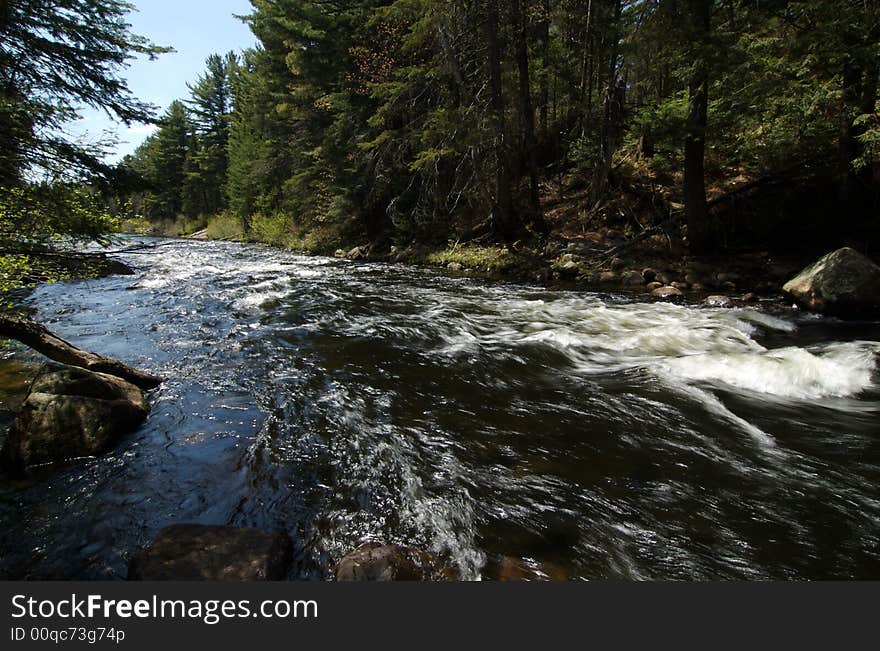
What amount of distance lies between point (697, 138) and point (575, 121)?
926cm

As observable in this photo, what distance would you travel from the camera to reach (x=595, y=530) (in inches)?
112

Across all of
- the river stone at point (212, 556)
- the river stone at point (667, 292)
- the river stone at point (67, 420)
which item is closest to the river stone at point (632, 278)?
the river stone at point (667, 292)

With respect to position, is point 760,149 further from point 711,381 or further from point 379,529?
point 379,529

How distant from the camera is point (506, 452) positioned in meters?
3.79

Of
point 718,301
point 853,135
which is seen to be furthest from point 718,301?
point 853,135

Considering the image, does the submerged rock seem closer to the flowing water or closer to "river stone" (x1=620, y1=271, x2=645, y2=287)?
the flowing water

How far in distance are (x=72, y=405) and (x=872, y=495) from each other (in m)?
6.71

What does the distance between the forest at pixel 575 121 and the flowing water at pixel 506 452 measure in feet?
11.1

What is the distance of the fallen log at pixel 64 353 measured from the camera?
4.79 m

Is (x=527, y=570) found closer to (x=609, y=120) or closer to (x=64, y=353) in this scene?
(x=64, y=353)

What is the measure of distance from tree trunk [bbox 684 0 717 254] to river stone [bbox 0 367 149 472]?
11367 mm

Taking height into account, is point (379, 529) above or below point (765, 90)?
below

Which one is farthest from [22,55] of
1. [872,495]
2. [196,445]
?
[872,495]

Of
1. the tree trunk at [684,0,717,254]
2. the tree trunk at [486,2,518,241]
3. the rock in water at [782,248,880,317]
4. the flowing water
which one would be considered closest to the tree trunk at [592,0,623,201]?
the tree trunk at [486,2,518,241]
